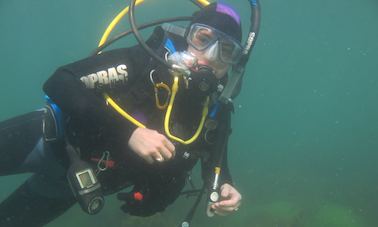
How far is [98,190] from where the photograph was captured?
2.82m

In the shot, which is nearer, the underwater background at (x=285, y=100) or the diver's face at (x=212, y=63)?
the diver's face at (x=212, y=63)

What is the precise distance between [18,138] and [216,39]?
86.9 inches

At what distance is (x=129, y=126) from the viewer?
2.72 m

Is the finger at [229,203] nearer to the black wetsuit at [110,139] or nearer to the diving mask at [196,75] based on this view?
the black wetsuit at [110,139]

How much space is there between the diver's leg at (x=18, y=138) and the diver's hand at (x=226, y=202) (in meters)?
1.89

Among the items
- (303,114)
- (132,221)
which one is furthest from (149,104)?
(303,114)

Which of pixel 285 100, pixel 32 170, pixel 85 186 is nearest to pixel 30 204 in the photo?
pixel 32 170

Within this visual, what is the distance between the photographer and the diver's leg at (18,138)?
11.2 feet

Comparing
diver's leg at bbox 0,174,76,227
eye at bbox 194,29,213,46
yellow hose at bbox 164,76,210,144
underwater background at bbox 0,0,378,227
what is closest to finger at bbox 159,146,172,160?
yellow hose at bbox 164,76,210,144

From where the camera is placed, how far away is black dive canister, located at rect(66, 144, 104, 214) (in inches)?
108

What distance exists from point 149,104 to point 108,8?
123 ft

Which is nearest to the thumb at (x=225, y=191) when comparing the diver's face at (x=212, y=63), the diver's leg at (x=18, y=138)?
the diver's face at (x=212, y=63)

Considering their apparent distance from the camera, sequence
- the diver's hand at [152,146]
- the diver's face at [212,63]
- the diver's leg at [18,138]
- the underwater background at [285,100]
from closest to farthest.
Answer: the diver's hand at [152,146], the diver's leg at [18,138], the diver's face at [212,63], the underwater background at [285,100]

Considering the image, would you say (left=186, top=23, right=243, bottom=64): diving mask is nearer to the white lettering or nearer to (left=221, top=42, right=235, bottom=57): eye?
(left=221, top=42, right=235, bottom=57): eye
